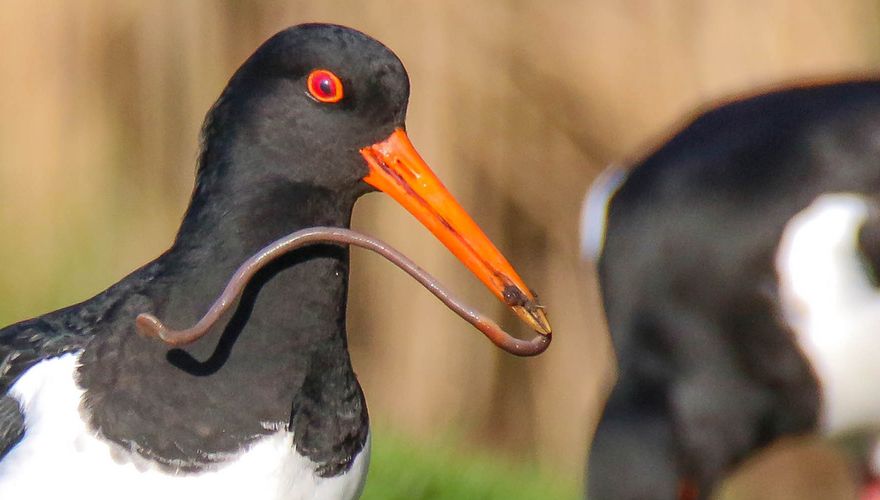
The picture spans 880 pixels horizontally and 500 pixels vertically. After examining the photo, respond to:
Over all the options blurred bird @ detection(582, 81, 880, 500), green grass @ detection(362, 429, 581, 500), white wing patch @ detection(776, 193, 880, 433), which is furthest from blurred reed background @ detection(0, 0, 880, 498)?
white wing patch @ detection(776, 193, 880, 433)

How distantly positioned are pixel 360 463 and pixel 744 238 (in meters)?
1.63

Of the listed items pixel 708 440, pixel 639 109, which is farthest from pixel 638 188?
pixel 639 109

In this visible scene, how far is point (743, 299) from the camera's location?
4.45 m

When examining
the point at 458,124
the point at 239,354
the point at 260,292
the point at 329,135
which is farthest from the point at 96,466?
the point at 458,124

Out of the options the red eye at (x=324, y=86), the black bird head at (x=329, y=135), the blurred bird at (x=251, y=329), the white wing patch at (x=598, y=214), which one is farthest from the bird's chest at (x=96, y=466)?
the white wing patch at (x=598, y=214)

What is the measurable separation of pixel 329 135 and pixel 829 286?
6.02 feet

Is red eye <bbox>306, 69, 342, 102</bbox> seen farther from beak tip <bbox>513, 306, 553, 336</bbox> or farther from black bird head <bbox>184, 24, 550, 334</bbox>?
beak tip <bbox>513, 306, 553, 336</bbox>

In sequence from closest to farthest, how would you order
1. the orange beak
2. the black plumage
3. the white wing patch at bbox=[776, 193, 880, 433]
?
the black plumage < the orange beak < the white wing patch at bbox=[776, 193, 880, 433]

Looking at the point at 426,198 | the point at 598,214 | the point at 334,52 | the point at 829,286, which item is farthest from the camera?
the point at 598,214

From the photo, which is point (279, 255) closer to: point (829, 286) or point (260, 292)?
point (260, 292)

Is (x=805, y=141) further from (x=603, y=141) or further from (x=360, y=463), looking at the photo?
(x=603, y=141)

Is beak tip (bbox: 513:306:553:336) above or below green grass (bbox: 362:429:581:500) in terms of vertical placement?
above

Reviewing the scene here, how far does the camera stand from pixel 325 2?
6.91 m

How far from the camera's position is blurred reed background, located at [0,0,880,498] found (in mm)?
6957
